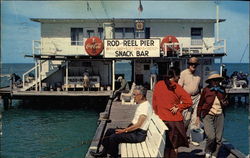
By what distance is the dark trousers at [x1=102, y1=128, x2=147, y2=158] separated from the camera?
250 inches

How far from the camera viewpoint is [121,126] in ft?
39.4

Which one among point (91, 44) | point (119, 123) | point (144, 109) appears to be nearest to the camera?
point (144, 109)

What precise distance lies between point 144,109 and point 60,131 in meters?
12.5

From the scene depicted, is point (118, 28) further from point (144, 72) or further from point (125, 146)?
point (125, 146)

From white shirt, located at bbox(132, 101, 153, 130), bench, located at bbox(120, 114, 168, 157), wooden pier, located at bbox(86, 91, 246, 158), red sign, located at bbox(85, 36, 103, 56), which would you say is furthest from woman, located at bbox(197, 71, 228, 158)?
red sign, located at bbox(85, 36, 103, 56)

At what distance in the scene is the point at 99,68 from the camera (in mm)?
27859

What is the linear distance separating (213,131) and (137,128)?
166 centimetres

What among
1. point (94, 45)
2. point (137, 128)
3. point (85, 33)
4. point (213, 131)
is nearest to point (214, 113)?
point (213, 131)

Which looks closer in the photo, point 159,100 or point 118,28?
point 159,100

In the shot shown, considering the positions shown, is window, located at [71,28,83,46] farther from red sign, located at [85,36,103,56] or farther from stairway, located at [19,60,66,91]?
red sign, located at [85,36,103,56]

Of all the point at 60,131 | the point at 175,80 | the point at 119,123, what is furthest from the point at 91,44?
the point at 175,80

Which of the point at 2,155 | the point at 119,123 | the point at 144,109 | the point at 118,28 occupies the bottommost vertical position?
the point at 2,155

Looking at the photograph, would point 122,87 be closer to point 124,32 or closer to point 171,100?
point 124,32

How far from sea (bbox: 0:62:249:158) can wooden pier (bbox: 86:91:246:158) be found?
99 centimetres
